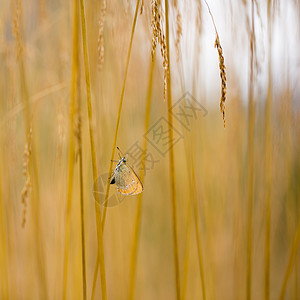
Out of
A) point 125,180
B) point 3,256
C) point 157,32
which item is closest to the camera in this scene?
point 157,32

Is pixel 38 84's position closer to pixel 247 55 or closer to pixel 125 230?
pixel 125 230

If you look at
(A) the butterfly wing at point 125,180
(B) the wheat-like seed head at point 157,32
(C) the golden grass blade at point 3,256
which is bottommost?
(C) the golden grass blade at point 3,256

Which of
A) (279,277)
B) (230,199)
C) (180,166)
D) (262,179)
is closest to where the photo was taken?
(262,179)

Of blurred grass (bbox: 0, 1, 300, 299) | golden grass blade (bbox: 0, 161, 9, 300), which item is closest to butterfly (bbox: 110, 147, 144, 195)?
blurred grass (bbox: 0, 1, 300, 299)

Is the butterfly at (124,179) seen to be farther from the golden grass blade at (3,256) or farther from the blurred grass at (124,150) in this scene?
the golden grass blade at (3,256)

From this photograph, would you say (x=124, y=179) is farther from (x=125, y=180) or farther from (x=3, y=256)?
(x=3, y=256)

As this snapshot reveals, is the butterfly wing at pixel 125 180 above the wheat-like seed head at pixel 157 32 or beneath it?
beneath

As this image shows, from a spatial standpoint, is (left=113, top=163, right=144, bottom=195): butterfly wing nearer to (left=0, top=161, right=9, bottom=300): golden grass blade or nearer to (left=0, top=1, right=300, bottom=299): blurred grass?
(left=0, top=1, right=300, bottom=299): blurred grass

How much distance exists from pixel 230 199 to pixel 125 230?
1.33ft

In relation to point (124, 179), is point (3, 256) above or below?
below

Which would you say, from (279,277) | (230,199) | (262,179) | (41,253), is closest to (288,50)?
(262,179)

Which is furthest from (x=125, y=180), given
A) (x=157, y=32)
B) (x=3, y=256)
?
(x=3, y=256)

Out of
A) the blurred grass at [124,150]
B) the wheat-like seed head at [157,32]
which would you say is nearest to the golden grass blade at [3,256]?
the blurred grass at [124,150]

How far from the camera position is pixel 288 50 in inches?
29.1
